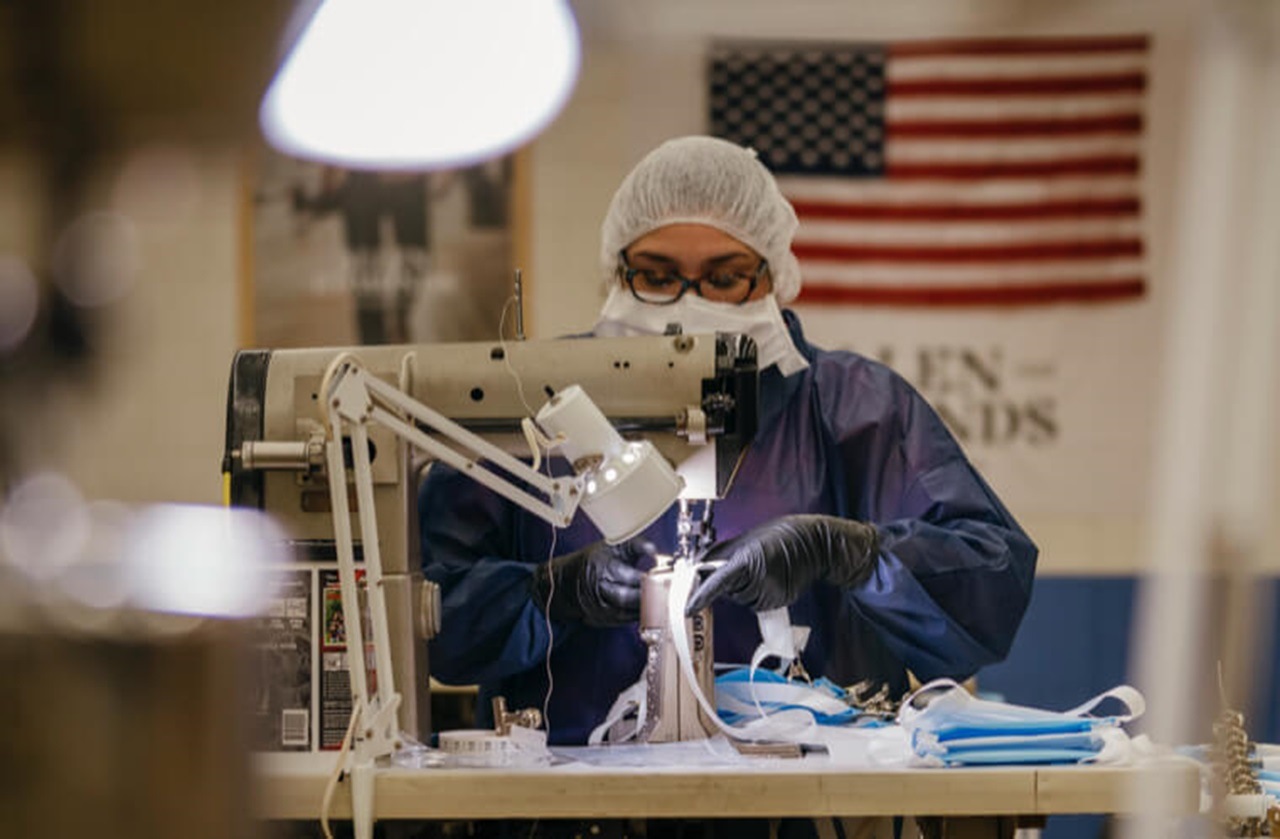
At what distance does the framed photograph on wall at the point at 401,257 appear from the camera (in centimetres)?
451

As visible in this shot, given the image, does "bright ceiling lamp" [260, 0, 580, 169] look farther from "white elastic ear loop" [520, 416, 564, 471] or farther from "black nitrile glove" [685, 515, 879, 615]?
"black nitrile glove" [685, 515, 879, 615]

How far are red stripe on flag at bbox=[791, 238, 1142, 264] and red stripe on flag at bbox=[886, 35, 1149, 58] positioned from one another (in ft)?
1.84

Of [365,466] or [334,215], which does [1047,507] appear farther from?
[365,466]

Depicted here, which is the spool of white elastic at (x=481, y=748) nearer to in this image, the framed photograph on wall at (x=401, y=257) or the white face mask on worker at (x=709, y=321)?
the white face mask on worker at (x=709, y=321)

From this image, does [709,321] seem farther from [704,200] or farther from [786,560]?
[786,560]

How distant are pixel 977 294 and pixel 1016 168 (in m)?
0.39

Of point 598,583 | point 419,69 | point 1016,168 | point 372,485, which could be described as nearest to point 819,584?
point 598,583

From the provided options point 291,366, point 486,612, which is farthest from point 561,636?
point 291,366

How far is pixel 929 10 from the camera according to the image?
4293 mm

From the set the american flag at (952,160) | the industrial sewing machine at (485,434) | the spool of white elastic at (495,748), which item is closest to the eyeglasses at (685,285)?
the industrial sewing machine at (485,434)

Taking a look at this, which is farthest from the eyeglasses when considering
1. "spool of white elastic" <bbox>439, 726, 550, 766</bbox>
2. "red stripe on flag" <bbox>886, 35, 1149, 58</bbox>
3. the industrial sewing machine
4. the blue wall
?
the blue wall

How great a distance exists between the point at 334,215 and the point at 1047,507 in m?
2.32

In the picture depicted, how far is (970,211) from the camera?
4574mm

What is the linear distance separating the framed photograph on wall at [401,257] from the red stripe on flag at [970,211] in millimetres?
930
